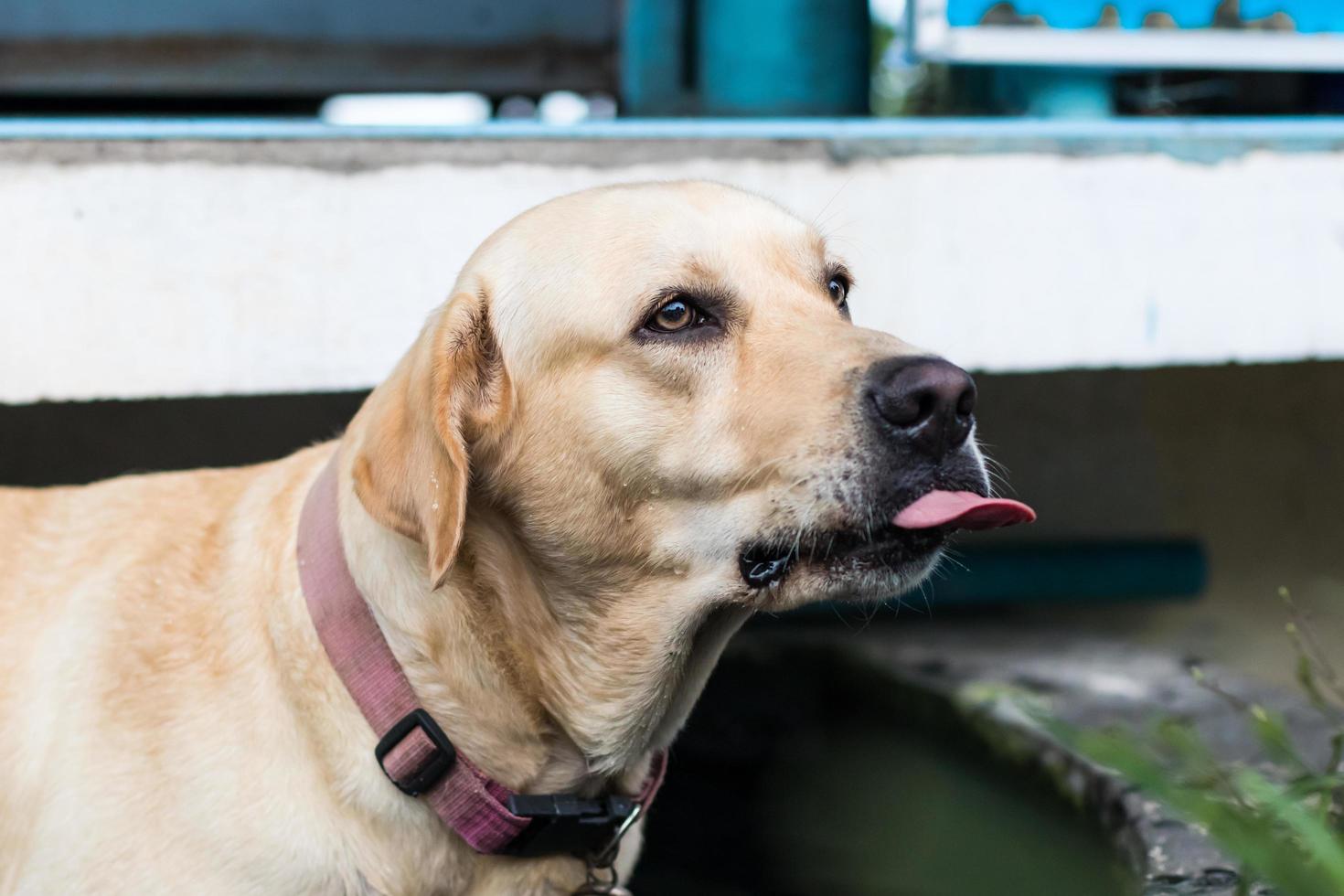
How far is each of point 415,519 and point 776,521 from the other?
0.55 meters

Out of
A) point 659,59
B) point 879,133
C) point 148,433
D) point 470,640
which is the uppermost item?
point 659,59

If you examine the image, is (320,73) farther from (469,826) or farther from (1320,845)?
(1320,845)

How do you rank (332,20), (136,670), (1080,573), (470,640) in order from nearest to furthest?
(470,640), (136,670), (1080,573), (332,20)

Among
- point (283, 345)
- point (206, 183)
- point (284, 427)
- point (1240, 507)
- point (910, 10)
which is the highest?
point (910, 10)

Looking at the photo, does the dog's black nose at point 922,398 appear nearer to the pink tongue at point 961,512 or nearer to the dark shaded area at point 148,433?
the pink tongue at point 961,512

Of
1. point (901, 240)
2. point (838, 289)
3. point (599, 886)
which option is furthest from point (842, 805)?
point (838, 289)

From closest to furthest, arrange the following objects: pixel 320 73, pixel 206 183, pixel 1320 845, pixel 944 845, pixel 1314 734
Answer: pixel 1320 845 → pixel 206 183 → pixel 1314 734 → pixel 944 845 → pixel 320 73

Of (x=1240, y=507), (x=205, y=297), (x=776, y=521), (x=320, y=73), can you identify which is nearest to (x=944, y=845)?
(x=1240, y=507)

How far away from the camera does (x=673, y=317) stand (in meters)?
2.17

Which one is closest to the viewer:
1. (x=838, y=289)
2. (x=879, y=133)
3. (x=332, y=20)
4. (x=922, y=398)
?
(x=922, y=398)

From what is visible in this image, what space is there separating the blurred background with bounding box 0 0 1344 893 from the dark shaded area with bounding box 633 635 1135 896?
0.04 meters

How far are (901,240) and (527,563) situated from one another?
1676mm

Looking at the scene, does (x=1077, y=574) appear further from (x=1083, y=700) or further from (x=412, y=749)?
(x=412, y=749)

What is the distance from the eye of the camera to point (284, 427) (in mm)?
5074
